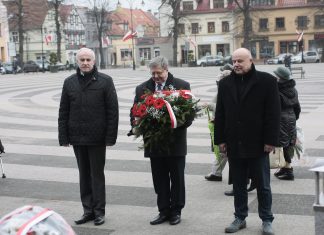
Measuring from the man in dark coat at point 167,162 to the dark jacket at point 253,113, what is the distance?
0.65 m

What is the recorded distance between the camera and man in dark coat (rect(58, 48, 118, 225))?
20.9ft

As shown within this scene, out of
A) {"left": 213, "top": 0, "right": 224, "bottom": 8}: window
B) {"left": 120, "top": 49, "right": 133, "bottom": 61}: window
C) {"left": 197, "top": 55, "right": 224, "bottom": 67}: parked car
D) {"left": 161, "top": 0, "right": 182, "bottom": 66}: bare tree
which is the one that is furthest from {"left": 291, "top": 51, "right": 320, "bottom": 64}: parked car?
{"left": 120, "top": 49, "right": 133, "bottom": 61}: window

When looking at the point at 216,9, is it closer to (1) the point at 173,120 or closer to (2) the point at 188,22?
(2) the point at 188,22

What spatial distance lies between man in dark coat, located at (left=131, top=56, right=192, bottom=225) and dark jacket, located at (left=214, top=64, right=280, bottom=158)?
65 centimetres

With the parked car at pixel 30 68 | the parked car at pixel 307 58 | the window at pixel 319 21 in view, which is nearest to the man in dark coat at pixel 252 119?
the parked car at pixel 307 58

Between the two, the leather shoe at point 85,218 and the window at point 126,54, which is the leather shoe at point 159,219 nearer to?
the leather shoe at point 85,218

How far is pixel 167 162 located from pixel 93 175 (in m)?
0.85

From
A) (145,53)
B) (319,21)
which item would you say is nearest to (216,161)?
(319,21)

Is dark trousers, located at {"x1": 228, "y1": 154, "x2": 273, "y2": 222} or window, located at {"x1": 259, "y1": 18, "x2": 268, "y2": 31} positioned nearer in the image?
dark trousers, located at {"x1": 228, "y1": 154, "x2": 273, "y2": 222}

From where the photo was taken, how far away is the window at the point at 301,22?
74.4 metres

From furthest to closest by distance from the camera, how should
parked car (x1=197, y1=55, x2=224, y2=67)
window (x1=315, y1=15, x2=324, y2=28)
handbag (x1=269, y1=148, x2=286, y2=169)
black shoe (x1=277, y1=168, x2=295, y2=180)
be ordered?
window (x1=315, y1=15, x2=324, y2=28) → parked car (x1=197, y1=55, x2=224, y2=67) → black shoe (x1=277, y1=168, x2=295, y2=180) → handbag (x1=269, y1=148, x2=286, y2=169)

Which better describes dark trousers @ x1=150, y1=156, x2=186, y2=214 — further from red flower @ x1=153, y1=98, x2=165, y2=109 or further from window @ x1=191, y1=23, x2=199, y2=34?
window @ x1=191, y1=23, x2=199, y2=34

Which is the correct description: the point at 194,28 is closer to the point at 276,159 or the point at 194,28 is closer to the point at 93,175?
the point at 276,159

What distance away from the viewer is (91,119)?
6367 mm
